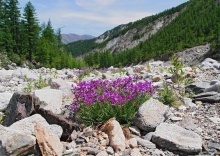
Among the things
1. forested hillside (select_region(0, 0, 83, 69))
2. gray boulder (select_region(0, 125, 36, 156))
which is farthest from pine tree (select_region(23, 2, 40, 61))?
gray boulder (select_region(0, 125, 36, 156))

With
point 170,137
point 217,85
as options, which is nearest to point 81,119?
point 170,137

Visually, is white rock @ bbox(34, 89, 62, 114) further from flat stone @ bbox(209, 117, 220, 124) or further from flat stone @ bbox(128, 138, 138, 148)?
flat stone @ bbox(209, 117, 220, 124)

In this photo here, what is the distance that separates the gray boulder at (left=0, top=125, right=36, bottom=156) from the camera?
13.4 ft

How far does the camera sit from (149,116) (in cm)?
579

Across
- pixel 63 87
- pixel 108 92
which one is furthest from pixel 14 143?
pixel 63 87

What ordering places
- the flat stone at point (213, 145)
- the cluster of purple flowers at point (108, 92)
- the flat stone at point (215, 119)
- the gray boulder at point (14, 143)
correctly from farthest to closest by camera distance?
the flat stone at point (215, 119), the cluster of purple flowers at point (108, 92), the flat stone at point (213, 145), the gray boulder at point (14, 143)

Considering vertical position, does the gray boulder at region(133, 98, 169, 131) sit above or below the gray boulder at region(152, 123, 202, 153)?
above

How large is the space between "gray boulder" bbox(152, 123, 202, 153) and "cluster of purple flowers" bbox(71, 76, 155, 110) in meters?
1.00

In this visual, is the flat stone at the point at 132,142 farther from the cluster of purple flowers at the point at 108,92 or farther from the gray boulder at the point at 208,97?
the gray boulder at the point at 208,97

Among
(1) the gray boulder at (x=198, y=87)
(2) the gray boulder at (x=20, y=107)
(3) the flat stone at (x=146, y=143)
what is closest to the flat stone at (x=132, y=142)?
(3) the flat stone at (x=146, y=143)

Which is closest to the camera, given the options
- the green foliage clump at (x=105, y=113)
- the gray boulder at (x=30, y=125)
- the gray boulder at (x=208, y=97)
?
the gray boulder at (x=30, y=125)

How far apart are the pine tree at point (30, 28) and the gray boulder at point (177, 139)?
5784 cm

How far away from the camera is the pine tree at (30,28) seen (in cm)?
5947

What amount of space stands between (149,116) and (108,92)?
103 cm
